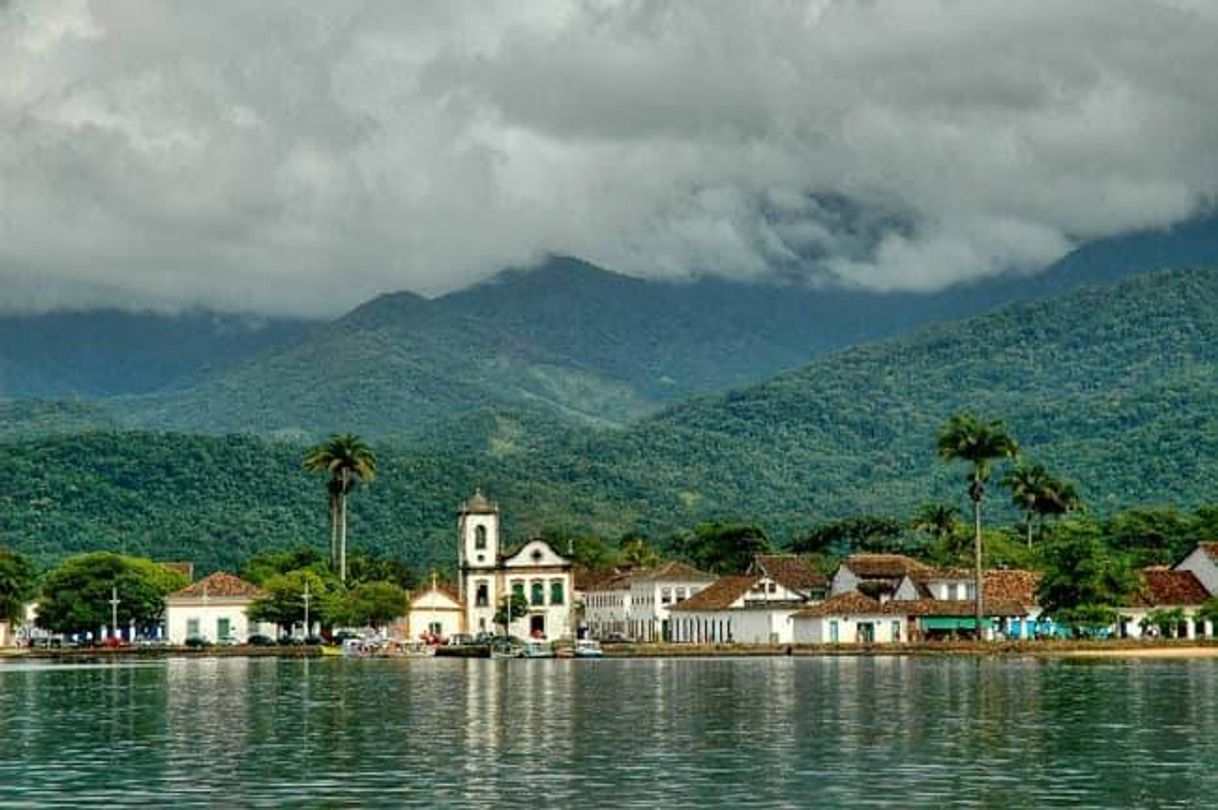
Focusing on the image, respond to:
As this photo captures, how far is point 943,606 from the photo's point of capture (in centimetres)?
16888

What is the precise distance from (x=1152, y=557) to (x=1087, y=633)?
39.4m

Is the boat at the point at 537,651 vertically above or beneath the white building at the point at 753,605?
beneath

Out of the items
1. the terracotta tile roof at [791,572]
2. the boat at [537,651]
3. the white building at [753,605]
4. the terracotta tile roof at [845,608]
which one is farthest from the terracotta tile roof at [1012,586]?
the boat at [537,651]

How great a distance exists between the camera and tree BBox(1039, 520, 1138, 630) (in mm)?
154875

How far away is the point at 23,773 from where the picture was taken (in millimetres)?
56156

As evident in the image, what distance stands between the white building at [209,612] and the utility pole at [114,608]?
4.84 meters

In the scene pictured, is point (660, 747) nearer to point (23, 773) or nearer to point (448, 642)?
point (23, 773)

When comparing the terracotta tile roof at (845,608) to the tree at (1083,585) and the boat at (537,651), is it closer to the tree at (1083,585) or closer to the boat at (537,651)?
the tree at (1083,585)

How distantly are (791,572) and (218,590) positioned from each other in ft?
164

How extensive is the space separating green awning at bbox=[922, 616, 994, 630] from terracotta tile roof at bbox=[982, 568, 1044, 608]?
7.97 ft

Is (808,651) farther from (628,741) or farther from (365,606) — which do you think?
(628,741)

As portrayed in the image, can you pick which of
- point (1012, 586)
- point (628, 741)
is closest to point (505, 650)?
point (1012, 586)

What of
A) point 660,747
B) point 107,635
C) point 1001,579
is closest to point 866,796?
point 660,747

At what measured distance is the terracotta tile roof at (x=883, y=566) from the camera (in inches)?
7111
